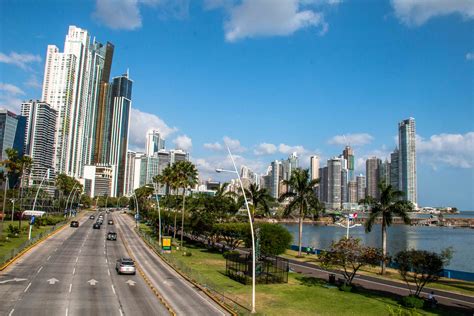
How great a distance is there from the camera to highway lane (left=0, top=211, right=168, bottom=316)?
27359 millimetres

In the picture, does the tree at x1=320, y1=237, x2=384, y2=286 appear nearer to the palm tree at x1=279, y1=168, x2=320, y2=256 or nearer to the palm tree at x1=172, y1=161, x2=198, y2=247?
the palm tree at x1=279, y1=168, x2=320, y2=256

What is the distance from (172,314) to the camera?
2725 centimetres

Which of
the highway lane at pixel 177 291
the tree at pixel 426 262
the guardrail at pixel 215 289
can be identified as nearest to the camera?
the highway lane at pixel 177 291

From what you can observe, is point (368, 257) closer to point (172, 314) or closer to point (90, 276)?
point (172, 314)

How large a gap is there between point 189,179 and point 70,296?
52865 millimetres

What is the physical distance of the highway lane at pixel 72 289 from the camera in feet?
89.8

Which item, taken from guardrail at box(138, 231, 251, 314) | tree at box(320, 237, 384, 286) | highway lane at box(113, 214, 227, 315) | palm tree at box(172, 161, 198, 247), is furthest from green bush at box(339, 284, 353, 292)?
palm tree at box(172, 161, 198, 247)

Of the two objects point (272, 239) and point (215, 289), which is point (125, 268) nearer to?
point (215, 289)

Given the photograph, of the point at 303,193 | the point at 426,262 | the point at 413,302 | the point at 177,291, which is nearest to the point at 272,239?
the point at 303,193

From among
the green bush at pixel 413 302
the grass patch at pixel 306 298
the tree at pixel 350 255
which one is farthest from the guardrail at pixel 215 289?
the green bush at pixel 413 302

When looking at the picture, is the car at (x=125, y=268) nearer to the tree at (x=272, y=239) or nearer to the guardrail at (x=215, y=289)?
the guardrail at (x=215, y=289)

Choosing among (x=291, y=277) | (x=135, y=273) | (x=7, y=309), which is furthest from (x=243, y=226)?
(x=7, y=309)

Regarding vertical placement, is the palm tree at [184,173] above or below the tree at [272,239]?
above

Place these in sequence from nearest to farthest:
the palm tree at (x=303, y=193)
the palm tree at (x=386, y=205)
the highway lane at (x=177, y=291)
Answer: the highway lane at (x=177, y=291), the palm tree at (x=386, y=205), the palm tree at (x=303, y=193)
